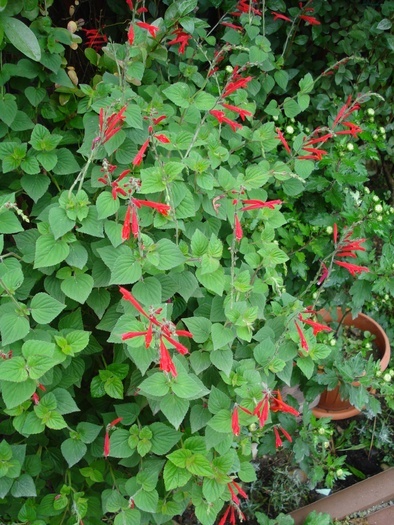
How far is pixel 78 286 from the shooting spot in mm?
1463

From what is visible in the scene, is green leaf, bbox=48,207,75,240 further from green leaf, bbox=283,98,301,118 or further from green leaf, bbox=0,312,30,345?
green leaf, bbox=283,98,301,118

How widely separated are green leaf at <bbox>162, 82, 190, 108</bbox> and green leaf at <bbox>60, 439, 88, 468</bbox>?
1.03m

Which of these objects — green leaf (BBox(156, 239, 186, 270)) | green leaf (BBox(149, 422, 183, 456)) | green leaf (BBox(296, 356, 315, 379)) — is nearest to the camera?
green leaf (BBox(156, 239, 186, 270))

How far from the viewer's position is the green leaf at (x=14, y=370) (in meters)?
1.31

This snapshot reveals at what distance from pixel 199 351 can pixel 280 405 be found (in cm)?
26

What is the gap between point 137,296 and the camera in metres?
1.42

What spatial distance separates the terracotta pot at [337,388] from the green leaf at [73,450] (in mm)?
1428

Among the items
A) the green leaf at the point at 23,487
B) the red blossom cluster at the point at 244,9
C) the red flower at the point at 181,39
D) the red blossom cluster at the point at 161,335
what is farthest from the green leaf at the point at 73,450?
the red blossom cluster at the point at 244,9

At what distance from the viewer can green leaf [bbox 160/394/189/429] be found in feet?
4.50

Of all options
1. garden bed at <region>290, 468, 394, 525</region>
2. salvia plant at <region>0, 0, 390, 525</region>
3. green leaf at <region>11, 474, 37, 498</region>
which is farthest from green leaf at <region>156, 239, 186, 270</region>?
garden bed at <region>290, 468, 394, 525</region>

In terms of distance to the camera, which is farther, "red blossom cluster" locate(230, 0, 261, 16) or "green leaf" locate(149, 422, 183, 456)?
"red blossom cluster" locate(230, 0, 261, 16)

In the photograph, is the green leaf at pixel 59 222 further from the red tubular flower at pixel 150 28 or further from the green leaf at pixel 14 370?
the red tubular flower at pixel 150 28

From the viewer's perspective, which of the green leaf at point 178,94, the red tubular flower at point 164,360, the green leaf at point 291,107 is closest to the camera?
the red tubular flower at point 164,360

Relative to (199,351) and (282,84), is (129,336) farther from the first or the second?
(282,84)
